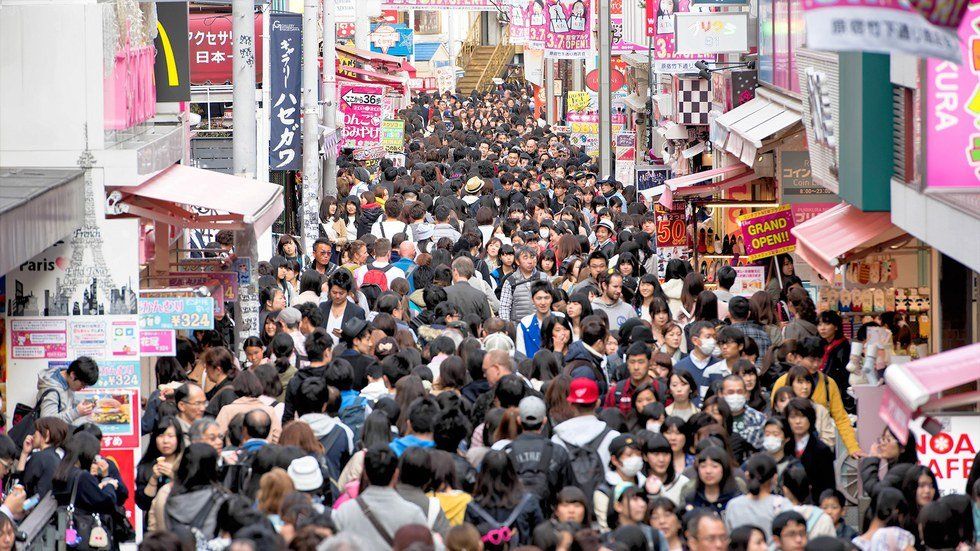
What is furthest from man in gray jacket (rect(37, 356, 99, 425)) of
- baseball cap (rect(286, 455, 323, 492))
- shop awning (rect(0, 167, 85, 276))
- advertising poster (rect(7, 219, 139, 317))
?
baseball cap (rect(286, 455, 323, 492))

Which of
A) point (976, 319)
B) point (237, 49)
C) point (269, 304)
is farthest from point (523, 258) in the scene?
point (976, 319)

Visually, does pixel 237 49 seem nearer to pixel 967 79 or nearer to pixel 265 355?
pixel 265 355

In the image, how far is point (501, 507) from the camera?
7.99 meters

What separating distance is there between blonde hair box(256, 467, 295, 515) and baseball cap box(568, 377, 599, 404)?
2014mm

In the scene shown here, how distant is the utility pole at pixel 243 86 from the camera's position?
16516 mm

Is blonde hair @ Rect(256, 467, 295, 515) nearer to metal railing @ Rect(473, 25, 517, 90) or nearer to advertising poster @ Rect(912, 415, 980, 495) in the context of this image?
advertising poster @ Rect(912, 415, 980, 495)

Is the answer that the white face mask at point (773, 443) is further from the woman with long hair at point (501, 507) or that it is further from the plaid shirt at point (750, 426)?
the woman with long hair at point (501, 507)

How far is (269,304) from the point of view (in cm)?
1455

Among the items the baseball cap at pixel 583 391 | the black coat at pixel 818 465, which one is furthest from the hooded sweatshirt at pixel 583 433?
the black coat at pixel 818 465

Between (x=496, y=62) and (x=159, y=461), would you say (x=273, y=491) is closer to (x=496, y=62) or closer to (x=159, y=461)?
Result: (x=159, y=461)

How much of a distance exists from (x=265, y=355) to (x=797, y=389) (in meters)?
4.27

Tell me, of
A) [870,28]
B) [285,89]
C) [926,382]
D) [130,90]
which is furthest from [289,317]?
[285,89]

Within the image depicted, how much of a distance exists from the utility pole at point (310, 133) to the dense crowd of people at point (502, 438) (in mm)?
7086

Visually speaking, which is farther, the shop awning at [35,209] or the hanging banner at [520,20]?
the hanging banner at [520,20]
